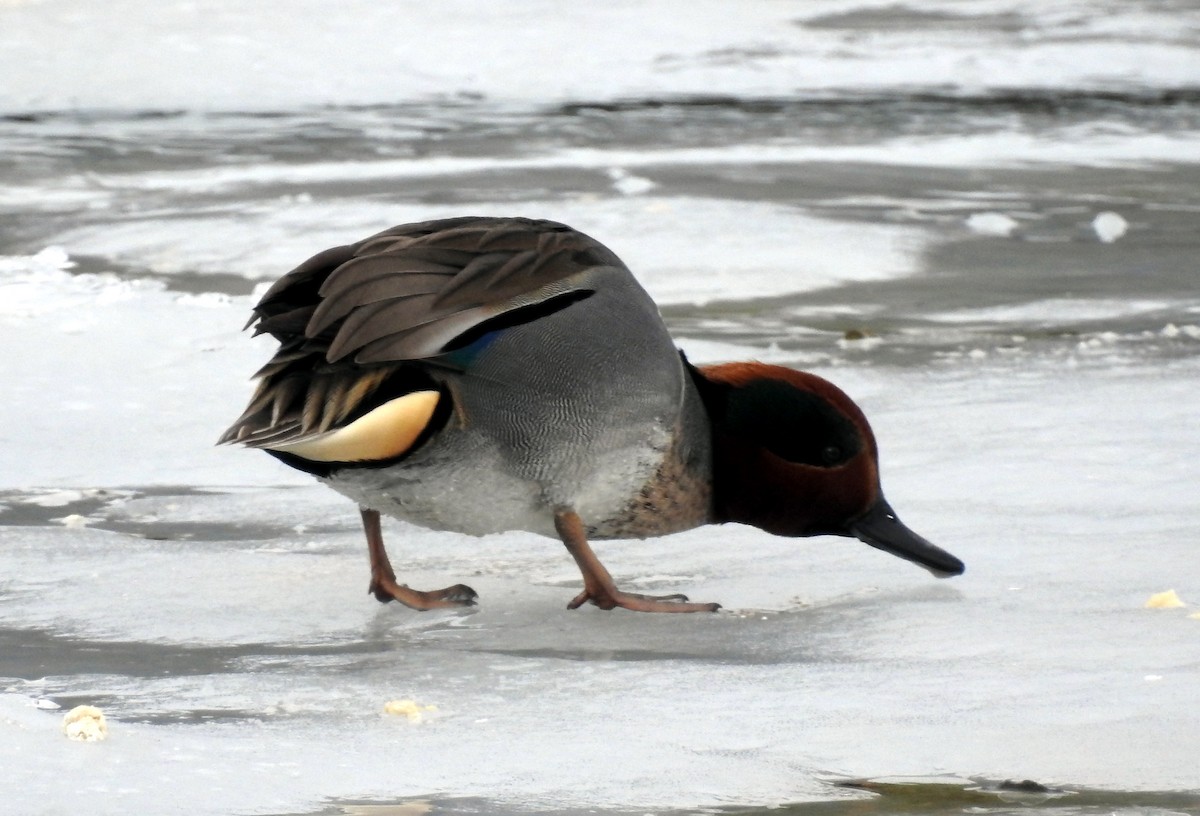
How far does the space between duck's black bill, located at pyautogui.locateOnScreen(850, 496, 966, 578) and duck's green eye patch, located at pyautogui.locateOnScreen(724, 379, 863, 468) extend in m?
0.12

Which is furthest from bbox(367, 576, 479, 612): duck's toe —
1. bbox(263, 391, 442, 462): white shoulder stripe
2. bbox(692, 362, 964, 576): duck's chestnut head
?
bbox(692, 362, 964, 576): duck's chestnut head

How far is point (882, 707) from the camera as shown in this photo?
276 cm

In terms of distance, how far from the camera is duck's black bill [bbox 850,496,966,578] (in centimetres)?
345

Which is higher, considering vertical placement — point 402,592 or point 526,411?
point 526,411

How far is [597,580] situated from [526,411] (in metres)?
0.34

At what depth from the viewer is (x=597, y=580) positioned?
340cm

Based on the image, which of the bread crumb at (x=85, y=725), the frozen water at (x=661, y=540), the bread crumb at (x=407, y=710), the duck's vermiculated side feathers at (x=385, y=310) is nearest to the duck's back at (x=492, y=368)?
the duck's vermiculated side feathers at (x=385, y=310)

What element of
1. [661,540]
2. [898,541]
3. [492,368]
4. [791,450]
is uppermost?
[492,368]

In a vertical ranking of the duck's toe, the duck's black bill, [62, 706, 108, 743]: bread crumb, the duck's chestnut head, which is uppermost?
the duck's chestnut head

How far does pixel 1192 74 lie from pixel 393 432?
10.9m

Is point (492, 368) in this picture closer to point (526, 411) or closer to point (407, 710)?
point (526, 411)

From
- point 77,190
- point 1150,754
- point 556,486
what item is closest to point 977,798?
point 1150,754

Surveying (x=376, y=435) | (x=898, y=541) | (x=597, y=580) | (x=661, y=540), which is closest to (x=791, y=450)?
(x=898, y=541)

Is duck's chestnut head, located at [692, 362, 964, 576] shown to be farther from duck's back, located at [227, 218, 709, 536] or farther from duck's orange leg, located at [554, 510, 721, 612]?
duck's orange leg, located at [554, 510, 721, 612]
